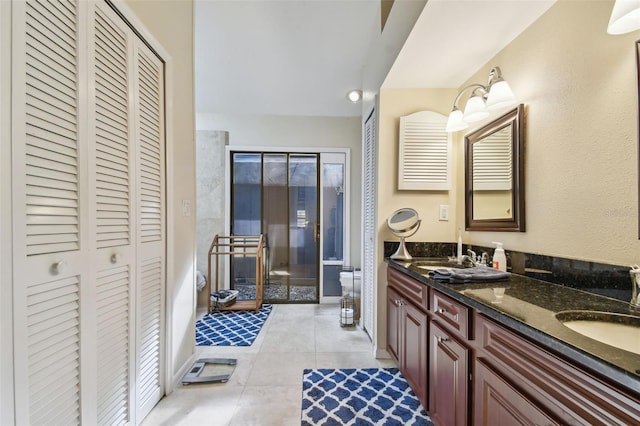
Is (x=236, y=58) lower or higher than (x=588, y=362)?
higher

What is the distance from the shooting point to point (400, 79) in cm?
216

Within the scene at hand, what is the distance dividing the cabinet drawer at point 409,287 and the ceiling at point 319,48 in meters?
1.45

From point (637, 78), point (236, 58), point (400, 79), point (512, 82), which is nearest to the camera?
point (637, 78)

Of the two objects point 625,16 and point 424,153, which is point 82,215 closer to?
point 625,16

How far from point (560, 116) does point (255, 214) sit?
3422mm

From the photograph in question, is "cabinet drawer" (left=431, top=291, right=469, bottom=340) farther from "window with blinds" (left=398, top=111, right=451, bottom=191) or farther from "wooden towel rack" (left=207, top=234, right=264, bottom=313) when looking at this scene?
"wooden towel rack" (left=207, top=234, right=264, bottom=313)

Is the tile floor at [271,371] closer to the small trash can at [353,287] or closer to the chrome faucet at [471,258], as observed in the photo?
the small trash can at [353,287]

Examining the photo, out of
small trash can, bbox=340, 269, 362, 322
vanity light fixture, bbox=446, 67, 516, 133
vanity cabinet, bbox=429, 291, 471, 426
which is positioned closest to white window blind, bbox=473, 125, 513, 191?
vanity light fixture, bbox=446, 67, 516, 133

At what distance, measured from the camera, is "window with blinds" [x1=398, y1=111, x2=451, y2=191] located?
2.24 m

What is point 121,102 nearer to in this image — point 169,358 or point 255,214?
point 169,358

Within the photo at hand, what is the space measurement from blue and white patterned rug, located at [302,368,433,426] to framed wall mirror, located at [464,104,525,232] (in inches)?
48.1

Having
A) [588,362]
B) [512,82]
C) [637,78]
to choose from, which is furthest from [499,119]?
[588,362]

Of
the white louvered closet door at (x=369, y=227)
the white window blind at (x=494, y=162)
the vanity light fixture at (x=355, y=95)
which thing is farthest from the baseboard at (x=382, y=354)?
the vanity light fixture at (x=355, y=95)

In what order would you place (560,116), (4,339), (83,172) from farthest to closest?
(560,116) → (83,172) → (4,339)
